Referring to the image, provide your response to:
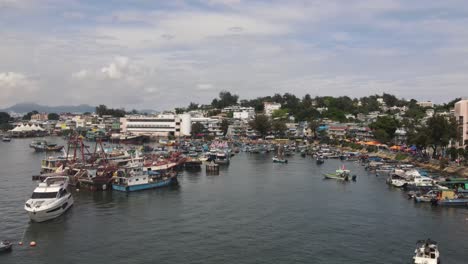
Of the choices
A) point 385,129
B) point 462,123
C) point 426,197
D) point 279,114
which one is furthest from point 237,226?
point 279,114

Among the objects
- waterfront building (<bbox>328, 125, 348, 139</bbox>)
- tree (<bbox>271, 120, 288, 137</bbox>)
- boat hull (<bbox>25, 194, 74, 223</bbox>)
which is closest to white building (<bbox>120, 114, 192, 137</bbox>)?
tree (<bbox>271, 120, 288, 137</bbox>)

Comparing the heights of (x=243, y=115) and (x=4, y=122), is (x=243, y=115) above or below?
above

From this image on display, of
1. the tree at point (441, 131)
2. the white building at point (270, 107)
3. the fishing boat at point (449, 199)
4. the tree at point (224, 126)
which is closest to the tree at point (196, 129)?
the tree at point (224, 126)

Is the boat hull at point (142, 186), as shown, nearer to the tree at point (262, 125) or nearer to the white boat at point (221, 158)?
the white boat at point (221, 158)

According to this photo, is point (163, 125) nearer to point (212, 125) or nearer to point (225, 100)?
point (212, 125)

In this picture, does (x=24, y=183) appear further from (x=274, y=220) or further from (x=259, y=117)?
(x=259, y=117)
